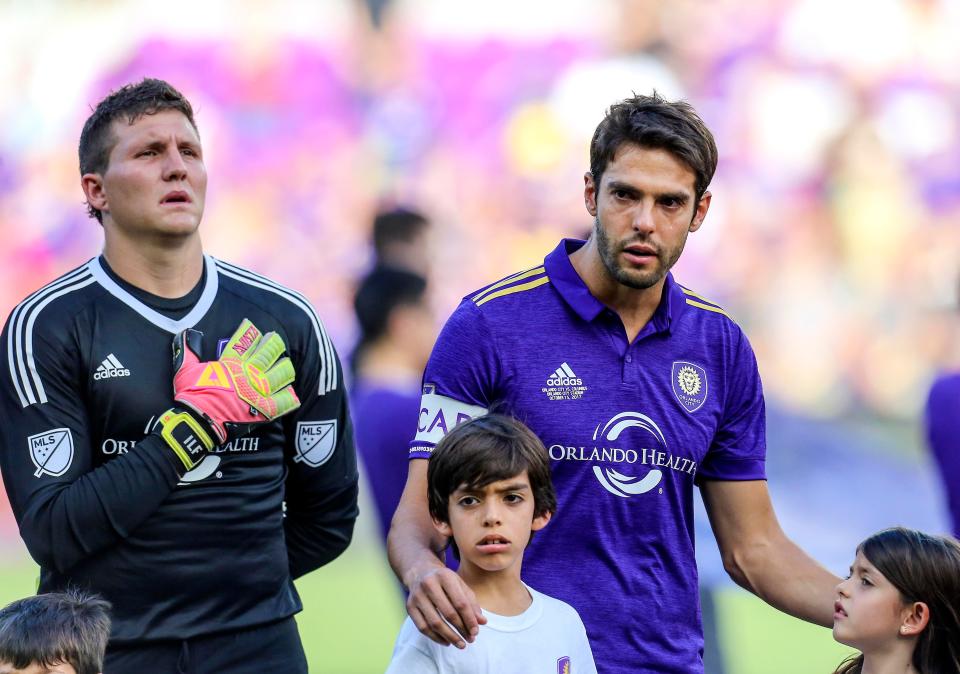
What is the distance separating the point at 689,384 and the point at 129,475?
113 centimetres

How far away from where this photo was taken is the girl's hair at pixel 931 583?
9.59 feet

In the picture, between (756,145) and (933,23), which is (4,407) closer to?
(756,145)

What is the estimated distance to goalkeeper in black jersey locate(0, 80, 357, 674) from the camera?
2943 mm

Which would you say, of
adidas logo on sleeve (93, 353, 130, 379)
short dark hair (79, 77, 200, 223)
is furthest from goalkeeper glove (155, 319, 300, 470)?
short dark hair (79, 77, 200, 223)

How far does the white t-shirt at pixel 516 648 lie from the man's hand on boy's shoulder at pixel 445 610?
124 mm

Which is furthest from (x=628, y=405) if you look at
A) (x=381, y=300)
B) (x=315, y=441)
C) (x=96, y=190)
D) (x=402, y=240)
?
(x=402, y=240)

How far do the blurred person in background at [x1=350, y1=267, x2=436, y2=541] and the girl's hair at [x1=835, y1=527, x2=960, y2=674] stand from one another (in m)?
2.03

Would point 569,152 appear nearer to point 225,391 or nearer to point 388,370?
point 388,370

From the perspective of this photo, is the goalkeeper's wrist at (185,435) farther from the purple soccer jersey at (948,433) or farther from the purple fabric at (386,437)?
the purple soccer jersey at (948,433)

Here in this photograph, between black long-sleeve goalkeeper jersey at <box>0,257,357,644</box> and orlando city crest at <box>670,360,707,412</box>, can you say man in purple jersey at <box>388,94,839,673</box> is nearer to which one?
orlando city crest at <box>670,360,707,412</box>

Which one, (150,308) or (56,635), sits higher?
(150,308)

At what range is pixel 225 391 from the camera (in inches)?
118

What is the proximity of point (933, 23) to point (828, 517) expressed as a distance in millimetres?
3151

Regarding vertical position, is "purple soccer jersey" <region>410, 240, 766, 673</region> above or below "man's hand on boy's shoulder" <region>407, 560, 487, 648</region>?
above
